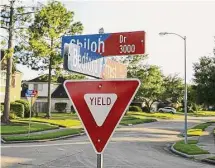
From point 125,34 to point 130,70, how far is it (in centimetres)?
5684

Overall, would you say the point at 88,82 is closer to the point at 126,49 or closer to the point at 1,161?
the point at 126,49

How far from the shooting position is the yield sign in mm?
3654

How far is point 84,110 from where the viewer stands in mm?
3742

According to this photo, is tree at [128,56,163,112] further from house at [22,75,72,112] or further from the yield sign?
the yield sign

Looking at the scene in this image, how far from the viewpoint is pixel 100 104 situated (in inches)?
145

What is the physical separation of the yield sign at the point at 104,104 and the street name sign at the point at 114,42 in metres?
0.60

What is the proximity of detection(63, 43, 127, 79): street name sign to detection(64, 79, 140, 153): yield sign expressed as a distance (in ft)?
0.56

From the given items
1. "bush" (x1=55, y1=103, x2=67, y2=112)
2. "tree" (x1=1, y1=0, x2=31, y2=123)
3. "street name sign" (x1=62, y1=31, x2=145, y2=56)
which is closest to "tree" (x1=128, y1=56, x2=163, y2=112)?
"bush" (x1=55, y1=103, x2=67, y2=112)

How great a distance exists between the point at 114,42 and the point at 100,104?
86cm

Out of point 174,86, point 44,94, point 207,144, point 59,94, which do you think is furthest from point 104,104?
point 174,86

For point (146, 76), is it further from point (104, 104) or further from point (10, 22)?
point (104, 104)

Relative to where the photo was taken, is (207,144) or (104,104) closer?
(104,104)

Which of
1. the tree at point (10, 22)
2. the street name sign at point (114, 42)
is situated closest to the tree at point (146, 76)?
the tree at point (10, 22)

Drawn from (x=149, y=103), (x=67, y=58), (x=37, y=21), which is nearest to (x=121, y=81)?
(x=67, y=58)
